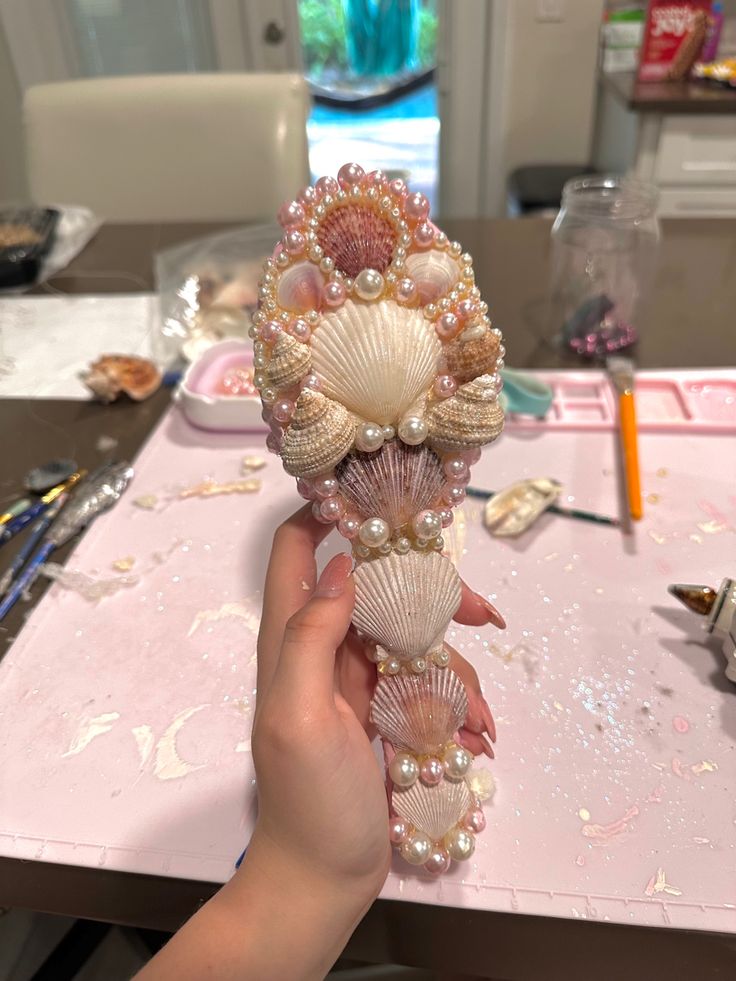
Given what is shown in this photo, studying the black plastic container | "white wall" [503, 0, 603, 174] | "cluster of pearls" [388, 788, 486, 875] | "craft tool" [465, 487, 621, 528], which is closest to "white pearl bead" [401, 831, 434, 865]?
"cluster of pearls" [388, 788, 486, 875]

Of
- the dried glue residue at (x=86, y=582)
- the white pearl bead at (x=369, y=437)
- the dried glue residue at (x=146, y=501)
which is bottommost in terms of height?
the dried glue residue at (x=86, y=582)

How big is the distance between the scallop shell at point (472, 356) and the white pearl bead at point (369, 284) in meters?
0.06

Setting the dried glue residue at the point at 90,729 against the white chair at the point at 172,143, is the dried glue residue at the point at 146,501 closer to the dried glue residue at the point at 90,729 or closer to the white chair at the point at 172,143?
the dried glue residue at the point at 90,729

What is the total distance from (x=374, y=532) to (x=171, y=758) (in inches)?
9.1

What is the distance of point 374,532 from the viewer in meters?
0.45

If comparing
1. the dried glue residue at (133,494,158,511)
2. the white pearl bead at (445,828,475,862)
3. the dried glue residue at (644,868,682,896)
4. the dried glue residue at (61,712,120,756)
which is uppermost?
the white pearl bead at (445,828,475,862)

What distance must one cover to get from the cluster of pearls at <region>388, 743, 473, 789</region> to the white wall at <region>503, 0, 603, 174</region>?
2.26 metres

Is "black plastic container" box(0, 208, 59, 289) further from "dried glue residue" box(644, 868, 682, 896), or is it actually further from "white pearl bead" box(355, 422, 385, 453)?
"dried glue residue" box(644, 868, 682, 896)

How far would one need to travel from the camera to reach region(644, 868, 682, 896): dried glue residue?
16.2 inches

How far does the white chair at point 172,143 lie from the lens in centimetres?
131

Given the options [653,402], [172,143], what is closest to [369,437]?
[653,402]

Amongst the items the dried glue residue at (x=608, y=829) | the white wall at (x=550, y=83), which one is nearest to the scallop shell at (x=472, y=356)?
the dried glue residue at (x=608, y=829)

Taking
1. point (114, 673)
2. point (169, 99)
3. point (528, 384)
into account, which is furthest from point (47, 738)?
point (169, 99)

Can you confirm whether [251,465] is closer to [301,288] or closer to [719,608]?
[301,288]
